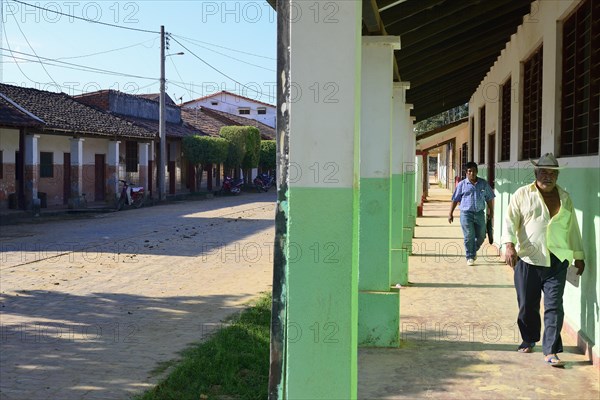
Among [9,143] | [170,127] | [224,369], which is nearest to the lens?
[224,369]

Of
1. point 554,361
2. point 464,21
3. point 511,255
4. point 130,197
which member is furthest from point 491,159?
point 130,197

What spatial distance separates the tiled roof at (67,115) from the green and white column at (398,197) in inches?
590

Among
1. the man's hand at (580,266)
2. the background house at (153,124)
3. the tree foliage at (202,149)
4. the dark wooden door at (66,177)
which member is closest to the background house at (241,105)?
the background house at (153,124)

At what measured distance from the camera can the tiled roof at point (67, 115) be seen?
2593 cm

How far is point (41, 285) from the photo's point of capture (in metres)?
10.6

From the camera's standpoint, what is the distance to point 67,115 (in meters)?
27.9

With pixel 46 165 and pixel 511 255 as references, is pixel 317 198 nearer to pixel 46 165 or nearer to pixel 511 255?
pixel 511 255

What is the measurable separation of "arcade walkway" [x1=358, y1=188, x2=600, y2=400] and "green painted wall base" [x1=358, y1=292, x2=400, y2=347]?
117mm

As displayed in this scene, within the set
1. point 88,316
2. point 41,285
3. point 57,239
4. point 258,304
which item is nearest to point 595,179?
point 258,304

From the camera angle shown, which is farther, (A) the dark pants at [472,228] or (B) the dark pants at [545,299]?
(A) the dark pants at [472,228]

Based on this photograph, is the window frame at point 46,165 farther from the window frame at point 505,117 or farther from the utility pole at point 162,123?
the window frame at point 505,117

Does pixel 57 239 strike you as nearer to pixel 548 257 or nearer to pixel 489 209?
pixel 489 209

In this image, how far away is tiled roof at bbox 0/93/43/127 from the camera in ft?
72.3

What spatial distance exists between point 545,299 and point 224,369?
2830 millimetres
